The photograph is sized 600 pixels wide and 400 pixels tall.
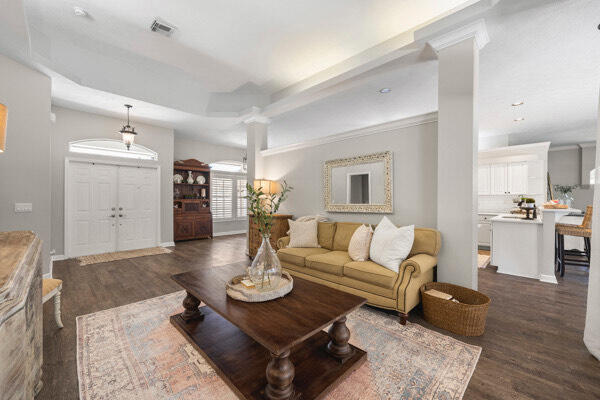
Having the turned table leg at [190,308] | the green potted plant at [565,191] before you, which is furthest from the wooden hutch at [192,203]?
the green potted plant at [565,191]

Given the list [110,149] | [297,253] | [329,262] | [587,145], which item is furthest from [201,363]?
[587,145]

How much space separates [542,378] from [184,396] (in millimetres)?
2351

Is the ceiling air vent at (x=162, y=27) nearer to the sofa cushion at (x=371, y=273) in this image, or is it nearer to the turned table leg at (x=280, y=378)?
the sofa cushion at (x=371, y=273)

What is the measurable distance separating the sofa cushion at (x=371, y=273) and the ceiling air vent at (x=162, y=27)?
366cm

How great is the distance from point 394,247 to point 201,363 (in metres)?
2.02

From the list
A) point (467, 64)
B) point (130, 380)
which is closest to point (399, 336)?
point (130, 380)

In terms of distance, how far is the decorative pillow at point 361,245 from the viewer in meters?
2.93

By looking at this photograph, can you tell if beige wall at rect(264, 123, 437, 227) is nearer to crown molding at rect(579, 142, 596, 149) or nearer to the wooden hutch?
the wooden hutch

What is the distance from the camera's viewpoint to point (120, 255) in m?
5.17

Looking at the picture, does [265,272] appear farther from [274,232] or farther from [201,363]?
[274,232]

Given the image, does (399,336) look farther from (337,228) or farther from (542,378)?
(337,228)

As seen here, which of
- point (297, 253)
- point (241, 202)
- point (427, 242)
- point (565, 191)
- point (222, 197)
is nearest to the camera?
point (427, 242)

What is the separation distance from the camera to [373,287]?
2.55 metres

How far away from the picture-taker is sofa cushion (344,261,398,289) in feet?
8.02
